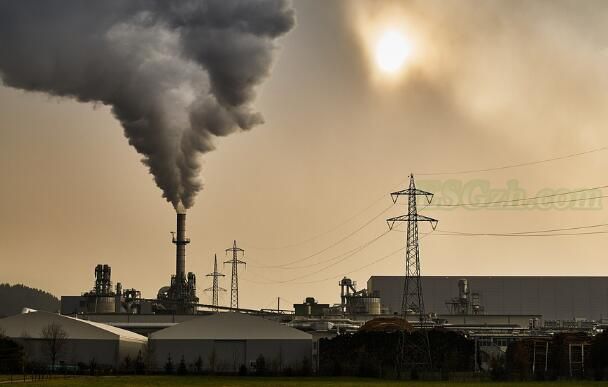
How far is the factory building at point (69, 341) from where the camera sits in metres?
82.4

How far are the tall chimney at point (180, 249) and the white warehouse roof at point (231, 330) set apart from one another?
618 inches

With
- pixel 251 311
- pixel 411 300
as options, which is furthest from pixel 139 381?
pixel 411 300

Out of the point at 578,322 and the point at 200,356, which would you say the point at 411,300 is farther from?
the point at 200,356

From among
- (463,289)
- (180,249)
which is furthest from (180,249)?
(463,289)

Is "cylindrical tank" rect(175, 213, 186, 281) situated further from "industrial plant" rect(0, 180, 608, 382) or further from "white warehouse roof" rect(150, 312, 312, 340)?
"white warehouse roof" rect(150, 312, 312, 340)

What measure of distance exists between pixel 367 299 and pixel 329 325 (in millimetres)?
26234

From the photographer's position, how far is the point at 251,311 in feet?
407

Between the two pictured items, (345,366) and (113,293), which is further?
(113,293)

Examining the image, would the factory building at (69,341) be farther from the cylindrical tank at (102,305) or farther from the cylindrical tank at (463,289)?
the cylindrical tank at (463,289)

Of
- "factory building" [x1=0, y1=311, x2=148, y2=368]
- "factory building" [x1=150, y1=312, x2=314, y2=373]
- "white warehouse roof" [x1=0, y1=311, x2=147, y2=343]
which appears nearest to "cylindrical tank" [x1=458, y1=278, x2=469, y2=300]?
"factory building" [x1=150, y1=312, x2=314, y2=373]

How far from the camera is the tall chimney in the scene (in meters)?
101

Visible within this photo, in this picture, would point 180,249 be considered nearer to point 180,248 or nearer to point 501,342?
point 180,248

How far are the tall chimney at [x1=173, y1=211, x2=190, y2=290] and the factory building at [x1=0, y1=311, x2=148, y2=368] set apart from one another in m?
18.1

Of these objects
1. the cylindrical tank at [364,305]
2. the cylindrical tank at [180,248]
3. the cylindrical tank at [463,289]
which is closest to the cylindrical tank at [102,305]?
the cylindrical tank at [180,248]
